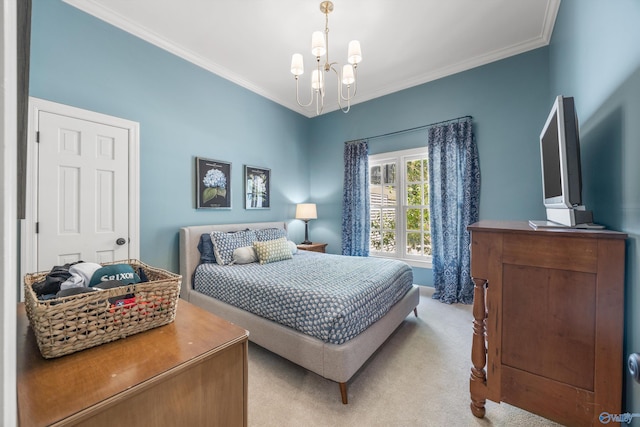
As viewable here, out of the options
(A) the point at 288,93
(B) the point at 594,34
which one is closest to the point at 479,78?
(B) the point at 594,34

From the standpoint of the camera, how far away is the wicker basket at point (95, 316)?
665 millimetres

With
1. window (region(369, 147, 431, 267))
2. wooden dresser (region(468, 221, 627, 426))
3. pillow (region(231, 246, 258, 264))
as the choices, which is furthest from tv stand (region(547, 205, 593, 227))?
pillow (region(231, 246, 258, 264))

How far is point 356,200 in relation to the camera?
424 cm

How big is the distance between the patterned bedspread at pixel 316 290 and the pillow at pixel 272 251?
0.34 feet

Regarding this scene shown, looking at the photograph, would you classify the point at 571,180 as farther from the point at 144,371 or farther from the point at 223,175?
the point at 223,175

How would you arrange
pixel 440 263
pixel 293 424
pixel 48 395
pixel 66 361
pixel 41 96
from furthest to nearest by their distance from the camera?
pixel 440 263, pixel 41 96, pixel 293 424, pixel 66 361, pixel 48 395

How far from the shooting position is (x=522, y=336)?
4.32 feet

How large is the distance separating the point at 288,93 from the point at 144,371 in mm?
4191

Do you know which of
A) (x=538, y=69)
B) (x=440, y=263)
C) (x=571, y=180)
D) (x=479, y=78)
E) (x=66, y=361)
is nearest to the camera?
(x=66, y=361)

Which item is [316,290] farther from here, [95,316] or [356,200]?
[356,200]

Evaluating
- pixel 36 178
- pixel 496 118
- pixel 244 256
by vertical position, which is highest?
pixel 496 118

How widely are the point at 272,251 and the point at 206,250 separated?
0.76m

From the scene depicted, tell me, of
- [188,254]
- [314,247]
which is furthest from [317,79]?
[314,247]

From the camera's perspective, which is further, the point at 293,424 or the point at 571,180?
the point at 293,424
